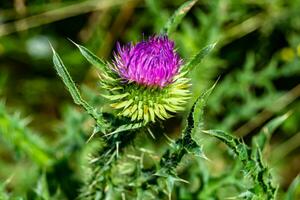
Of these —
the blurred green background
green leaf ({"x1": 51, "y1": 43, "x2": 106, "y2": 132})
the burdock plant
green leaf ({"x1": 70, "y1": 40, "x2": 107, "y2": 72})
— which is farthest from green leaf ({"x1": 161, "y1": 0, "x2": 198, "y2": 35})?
the blurred green background

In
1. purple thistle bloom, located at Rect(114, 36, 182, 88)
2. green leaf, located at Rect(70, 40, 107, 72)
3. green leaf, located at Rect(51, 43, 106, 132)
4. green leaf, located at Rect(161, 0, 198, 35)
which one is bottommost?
green leaf, located at Rect(51, 43, 106, 132)

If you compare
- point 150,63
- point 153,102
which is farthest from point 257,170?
point 150,63

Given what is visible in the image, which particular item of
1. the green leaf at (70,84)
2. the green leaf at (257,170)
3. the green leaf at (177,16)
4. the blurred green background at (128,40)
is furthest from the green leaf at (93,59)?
the blurred green background at (128,40)

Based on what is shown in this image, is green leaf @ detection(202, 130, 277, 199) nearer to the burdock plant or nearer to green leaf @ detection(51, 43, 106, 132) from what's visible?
the burdock plant

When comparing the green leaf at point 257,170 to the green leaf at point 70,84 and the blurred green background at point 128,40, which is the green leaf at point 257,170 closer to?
the green leaf at point 70,84

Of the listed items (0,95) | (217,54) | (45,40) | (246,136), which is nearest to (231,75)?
(217,54)

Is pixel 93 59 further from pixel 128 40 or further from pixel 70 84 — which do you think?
pixel 128 40
